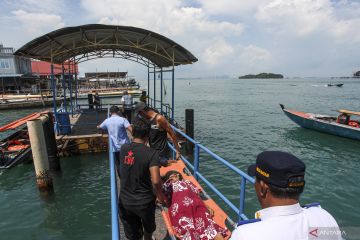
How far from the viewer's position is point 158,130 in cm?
545

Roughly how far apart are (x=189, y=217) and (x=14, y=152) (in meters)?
10.9

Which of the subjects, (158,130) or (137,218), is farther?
(158,130)

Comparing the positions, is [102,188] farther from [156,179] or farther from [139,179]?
[156,179]

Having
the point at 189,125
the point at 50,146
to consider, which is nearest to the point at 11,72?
the point at 50,146

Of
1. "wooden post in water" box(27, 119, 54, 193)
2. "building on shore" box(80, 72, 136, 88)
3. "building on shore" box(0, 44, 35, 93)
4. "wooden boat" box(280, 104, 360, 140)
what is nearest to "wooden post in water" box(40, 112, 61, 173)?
"wooden post in water" box(27, 119, 54, 193)

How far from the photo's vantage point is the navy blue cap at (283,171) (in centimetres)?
148

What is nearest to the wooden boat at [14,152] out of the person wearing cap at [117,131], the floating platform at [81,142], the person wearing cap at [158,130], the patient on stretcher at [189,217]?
the floating platform at [81,142]

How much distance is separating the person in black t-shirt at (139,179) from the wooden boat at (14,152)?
9603mm

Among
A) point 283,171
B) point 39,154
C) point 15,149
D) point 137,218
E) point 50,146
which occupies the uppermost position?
point 283,171

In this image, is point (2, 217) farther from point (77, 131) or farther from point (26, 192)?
point (77, 131)

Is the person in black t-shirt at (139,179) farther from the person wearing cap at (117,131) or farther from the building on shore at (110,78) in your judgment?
the building on shore at (110,78)

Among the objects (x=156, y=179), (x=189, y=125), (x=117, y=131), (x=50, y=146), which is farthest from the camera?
(x=189, y=125)

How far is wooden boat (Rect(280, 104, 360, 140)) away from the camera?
52.6 ft

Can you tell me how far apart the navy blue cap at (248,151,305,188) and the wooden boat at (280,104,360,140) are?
1695cm
